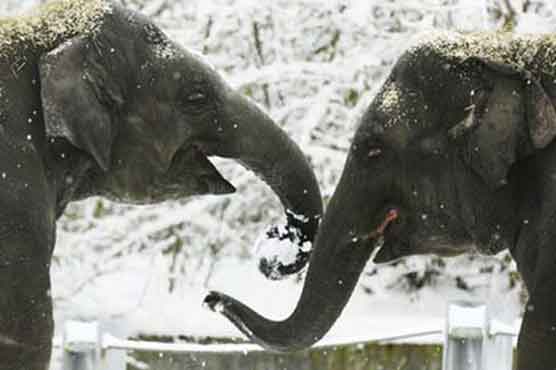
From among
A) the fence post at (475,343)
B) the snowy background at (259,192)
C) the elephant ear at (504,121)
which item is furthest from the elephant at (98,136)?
the snowy background at (259,192)

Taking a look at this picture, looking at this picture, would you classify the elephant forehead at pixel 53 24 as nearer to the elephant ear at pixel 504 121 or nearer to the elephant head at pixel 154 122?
the elephant head at pixel 154 122

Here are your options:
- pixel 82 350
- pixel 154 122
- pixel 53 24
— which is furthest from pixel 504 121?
pixel 82 350

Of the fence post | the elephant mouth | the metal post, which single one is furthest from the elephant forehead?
the fence post

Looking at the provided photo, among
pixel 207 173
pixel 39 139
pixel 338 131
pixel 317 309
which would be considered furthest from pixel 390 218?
pixel 338 131

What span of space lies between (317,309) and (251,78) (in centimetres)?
412

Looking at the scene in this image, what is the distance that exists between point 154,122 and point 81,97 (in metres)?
0.24

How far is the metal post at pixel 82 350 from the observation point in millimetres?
4371

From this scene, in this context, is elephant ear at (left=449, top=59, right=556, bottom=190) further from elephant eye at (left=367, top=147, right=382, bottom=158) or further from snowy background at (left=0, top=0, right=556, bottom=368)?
snowy background at (left=0, top=0, right=556, bottom=368)

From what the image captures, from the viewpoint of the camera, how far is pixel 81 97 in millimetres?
3385

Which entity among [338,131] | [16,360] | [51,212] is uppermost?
[338,131]

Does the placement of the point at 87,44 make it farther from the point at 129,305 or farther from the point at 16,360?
the point at 129,305

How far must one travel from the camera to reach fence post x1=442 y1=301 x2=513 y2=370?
4285 millimetres

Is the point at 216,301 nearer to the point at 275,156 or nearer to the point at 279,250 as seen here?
the point at 279,250

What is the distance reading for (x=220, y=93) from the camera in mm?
3676
